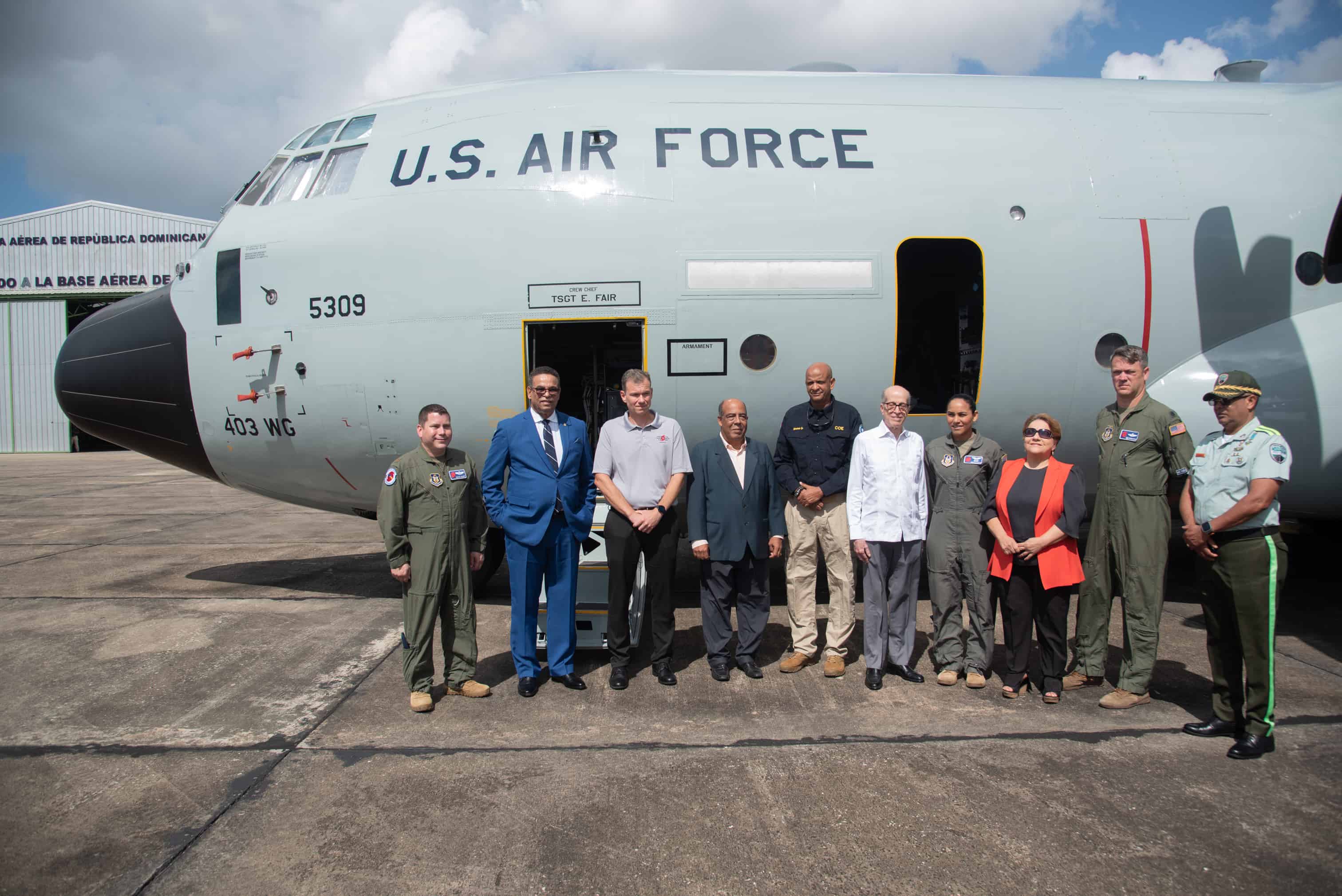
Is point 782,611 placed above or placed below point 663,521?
below

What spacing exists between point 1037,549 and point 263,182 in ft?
21.6

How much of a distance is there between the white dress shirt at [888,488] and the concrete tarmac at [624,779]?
0.99 metres

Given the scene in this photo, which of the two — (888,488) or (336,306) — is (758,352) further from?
(336,306)

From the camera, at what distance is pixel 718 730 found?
4.27 meters

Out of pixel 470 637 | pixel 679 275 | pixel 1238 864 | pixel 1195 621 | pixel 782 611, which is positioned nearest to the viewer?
pixel 1238 864

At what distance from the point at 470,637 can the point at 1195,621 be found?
5.65m

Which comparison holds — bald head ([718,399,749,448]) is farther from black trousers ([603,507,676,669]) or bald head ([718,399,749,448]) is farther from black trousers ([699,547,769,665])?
black trousers ([699,547,769,665])

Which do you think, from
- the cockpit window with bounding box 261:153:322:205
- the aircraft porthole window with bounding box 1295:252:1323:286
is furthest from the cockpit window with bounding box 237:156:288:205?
the aircraft porthole window with bounding box 1295:252:1323:286

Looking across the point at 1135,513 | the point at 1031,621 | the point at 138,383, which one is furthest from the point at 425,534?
the point at 1135,513

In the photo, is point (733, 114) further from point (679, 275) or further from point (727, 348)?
point (727, 348)

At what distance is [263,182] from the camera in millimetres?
6598

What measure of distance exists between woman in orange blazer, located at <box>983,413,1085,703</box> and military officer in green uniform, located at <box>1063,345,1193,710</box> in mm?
225

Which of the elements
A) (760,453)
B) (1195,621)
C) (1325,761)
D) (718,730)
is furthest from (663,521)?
(1195,621)

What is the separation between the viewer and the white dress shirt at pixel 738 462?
4.97m
